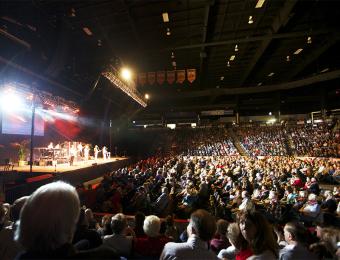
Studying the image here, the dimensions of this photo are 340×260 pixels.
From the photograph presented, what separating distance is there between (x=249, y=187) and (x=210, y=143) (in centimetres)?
1799

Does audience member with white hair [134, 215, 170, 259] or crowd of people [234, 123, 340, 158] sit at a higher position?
crowd of people [234, 123, 340, 158]

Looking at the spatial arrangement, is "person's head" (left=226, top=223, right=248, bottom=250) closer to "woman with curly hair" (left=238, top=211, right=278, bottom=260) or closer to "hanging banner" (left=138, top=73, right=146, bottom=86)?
"woman with curly hair" (left=238, top=211, right=278, bottom=260)

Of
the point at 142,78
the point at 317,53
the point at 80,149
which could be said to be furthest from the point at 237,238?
the point at 317,53

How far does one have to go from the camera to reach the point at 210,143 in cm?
2670

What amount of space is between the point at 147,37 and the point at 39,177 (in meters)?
7.63

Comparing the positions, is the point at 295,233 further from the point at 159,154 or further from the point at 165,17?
the point at 159,154

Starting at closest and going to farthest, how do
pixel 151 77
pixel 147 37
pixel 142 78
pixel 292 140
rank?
pixel 147 37 < pixel 151 77 < pixel 142 78 < pixel 292 140

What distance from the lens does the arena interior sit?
6.77 feet

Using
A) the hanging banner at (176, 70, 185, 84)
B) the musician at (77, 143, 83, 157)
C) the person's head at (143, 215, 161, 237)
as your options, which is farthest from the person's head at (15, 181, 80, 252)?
the musician at (77, 143, 83, 157)

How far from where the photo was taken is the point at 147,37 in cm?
1191

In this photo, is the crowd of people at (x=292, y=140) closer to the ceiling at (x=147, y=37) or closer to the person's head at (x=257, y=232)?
the ceiling at (x=147, y=37)

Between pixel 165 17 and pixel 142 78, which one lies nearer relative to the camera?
pixel 165 17

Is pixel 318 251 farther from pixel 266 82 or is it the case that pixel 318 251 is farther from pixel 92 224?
pixel 266 82

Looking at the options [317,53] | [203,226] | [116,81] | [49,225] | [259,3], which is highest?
[317,53]
